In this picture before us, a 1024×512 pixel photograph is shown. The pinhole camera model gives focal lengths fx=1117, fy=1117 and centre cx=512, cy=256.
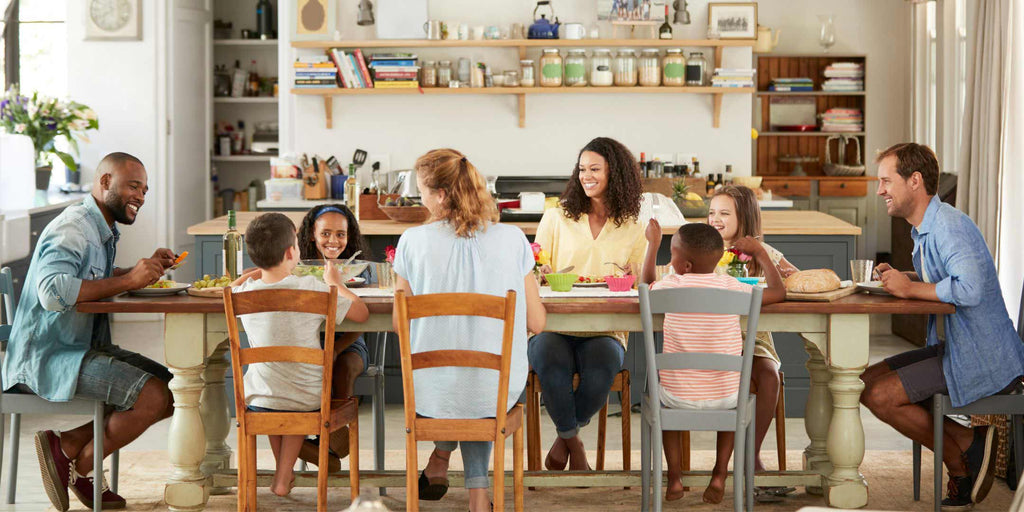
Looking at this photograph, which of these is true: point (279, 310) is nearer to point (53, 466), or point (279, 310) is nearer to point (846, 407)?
point (53, 466)

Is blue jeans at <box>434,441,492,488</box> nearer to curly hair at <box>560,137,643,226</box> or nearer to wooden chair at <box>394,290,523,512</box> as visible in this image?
wooden chair at <box>394,290,523,512</box>

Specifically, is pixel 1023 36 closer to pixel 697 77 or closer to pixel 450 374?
pixel 697 77

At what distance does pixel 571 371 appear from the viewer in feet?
11.2

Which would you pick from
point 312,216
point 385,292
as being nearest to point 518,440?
point 385,292

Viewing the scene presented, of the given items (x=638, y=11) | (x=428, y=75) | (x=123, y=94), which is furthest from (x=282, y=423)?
(x=123, y=94)

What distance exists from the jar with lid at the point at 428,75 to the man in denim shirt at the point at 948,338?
3.69 m

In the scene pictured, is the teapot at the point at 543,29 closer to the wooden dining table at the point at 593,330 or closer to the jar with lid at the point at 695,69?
the jar with lid at the point at 695,69

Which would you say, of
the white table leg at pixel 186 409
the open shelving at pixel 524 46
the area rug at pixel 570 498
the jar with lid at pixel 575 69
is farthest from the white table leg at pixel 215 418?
the jar with lid at pixel 575 69

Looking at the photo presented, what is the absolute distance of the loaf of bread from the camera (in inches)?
122

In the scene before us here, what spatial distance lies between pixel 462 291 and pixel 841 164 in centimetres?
642

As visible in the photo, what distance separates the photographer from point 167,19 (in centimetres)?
724

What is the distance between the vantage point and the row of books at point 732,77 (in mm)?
6586

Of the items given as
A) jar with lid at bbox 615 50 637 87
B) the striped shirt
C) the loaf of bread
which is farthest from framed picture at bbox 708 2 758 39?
the striped shirt

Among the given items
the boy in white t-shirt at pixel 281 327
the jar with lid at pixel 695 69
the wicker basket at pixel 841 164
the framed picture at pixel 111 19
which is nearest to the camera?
the boy in white t-shirt at pixel 281 327
